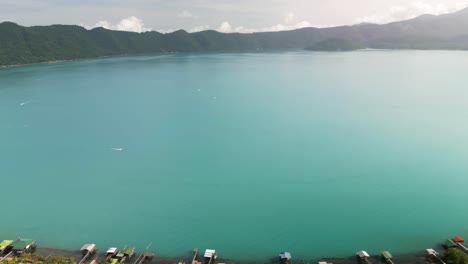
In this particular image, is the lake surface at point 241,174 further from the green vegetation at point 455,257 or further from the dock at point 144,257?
the green vegetation at point 455,257

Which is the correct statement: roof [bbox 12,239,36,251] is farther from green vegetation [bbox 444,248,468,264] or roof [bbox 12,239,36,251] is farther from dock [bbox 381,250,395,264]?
green vegetation [bbox 444,248,468,264]

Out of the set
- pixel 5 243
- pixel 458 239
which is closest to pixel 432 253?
pixel 458 239

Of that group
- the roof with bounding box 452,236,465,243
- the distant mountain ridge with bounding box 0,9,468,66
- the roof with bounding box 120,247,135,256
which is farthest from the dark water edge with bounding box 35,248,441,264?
the distant mountain ridge with bounding box 0,9,468,66

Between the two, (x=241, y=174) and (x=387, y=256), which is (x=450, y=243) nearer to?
(x=387, y=256)

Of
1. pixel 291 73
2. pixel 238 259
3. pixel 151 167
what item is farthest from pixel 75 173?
pixel 291 73

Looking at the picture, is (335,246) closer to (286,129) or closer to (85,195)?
(85,195)

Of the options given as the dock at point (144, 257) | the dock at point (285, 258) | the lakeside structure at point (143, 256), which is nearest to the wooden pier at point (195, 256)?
the lakeside structure at point (143, 256)
